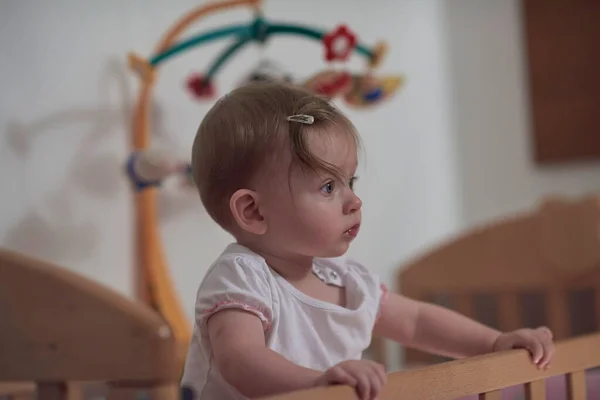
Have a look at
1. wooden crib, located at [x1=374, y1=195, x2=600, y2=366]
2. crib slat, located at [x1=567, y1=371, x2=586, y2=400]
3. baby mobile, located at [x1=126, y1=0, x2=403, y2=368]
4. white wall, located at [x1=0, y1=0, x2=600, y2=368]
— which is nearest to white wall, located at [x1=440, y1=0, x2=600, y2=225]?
white wall, located at [x1=0, y1=0, x2=600, y2=368]

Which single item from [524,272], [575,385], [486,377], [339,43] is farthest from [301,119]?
[524,272]

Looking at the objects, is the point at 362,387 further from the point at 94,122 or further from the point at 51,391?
the point at 94,122

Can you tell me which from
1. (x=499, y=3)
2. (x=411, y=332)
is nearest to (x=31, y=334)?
(x=411, y=332)

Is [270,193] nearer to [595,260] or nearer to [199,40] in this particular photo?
[199,40]

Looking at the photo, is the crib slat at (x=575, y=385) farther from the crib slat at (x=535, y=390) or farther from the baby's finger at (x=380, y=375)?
the baby's finger at (x=380, y=375)

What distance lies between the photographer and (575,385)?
2.61 feet

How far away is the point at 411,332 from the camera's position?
33.1 inches

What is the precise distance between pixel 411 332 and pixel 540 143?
3.65 ft

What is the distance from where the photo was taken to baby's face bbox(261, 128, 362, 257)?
693 mm

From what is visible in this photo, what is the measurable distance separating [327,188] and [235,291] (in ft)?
0.41

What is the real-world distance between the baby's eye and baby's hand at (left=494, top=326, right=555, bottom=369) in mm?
238

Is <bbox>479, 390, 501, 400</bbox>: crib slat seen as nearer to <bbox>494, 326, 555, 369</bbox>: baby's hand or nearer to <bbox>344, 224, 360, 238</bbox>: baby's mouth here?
<bbox>494, 326, 555, 369</bbox>: baby's hand

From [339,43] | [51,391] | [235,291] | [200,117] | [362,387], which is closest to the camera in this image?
[362,387]

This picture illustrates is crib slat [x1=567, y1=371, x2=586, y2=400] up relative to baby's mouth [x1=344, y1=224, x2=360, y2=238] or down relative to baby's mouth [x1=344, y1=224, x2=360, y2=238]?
down
